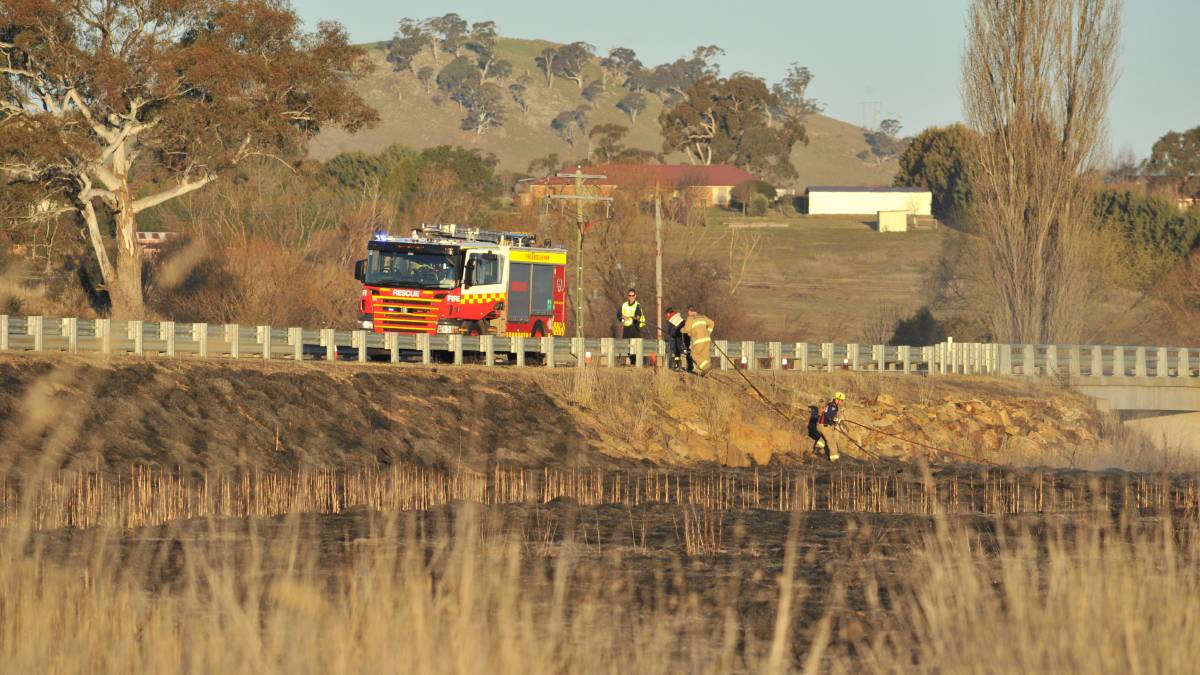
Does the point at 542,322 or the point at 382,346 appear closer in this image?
the point at 382,346

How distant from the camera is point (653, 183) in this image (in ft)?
330

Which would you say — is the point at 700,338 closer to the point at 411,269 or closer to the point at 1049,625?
the point at 411,269

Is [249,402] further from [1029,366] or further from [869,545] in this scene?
[1029,366]

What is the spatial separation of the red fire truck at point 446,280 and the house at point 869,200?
9418 cm

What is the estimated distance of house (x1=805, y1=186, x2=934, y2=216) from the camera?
13438cm

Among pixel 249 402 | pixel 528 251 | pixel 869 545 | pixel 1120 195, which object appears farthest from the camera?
pixel 1120 195

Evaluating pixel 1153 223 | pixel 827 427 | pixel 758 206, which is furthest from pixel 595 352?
pixel 758 206

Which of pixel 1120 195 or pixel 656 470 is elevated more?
pixel 1120 195

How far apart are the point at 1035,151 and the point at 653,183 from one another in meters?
46.9

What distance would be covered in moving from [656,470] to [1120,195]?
77350 mm

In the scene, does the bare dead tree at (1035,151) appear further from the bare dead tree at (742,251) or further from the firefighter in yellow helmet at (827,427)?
the bare dead tree at (742,251)

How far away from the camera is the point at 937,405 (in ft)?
139

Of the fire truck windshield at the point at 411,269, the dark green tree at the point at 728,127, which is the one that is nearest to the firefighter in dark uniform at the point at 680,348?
the fire truck windshield at the point at 411,269

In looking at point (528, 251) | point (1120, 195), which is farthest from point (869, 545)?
point (1120, 195)
